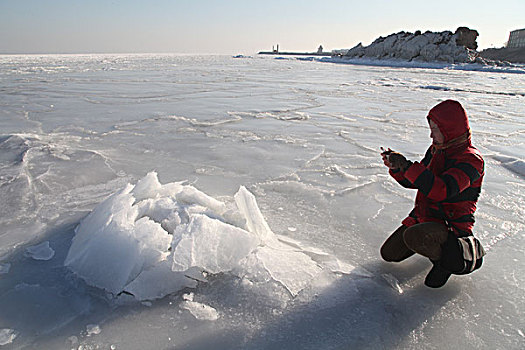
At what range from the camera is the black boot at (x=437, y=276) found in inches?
63.0

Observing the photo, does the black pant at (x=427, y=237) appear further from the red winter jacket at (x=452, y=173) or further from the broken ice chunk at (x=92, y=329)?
the broken ice chunk at (x=92, y=329)

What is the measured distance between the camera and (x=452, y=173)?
146 centimetres

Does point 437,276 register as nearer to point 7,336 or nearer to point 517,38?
point 7,336

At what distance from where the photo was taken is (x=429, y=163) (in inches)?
68.2

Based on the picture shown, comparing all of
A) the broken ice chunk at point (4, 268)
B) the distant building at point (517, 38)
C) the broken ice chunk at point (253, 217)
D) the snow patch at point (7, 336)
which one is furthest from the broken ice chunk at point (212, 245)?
the distant building at point (517, 38)

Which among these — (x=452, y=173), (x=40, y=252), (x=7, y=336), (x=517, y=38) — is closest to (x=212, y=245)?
(x=7, y=336)

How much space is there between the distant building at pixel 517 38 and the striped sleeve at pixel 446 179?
211 ft

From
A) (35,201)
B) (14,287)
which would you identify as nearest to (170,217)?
(14,287)

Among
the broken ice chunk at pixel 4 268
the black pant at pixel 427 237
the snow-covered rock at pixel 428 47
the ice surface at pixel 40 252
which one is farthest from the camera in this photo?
the snow-covered rock at pixel 428 47

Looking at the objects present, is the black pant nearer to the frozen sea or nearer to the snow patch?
the frozen sea

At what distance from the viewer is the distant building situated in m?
50.9

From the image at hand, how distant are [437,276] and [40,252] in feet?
6.86

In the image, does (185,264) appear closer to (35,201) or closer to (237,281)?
(237,281)

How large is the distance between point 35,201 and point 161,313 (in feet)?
5.37
